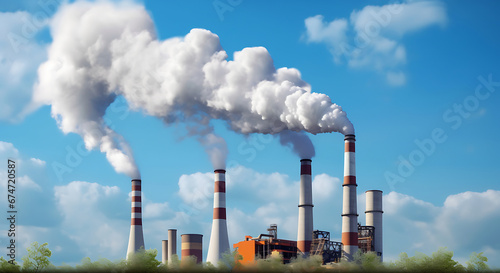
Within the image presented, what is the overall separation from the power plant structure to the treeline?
2482mm

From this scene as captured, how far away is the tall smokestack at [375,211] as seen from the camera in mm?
57469

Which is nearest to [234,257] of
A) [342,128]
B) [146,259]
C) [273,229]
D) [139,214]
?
[273,229]

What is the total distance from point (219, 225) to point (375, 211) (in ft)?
49.8

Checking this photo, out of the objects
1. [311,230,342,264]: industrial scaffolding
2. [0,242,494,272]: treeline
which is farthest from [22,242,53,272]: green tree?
[311,230,342,264]: industrial scaffolding

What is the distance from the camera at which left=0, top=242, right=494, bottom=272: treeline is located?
132ft

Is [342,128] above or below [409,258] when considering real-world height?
above

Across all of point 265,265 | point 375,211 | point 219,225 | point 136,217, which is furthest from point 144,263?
point 375,211

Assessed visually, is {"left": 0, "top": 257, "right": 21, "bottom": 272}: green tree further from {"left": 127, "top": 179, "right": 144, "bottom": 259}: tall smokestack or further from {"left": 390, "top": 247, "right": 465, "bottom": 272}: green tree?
{"left": 390, "top": 247, "right": 465, "bottom": 272}: green tree

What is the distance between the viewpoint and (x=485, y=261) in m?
47.8

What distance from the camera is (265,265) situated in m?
41.8

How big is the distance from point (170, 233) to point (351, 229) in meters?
28.1

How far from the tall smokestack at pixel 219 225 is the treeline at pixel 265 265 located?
6404mm

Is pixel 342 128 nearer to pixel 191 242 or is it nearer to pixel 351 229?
pixel 351 229

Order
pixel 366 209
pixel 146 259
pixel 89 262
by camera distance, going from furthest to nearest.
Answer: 1. pixel 366 209
2. pixel 146 259
3. pixel 89 262
